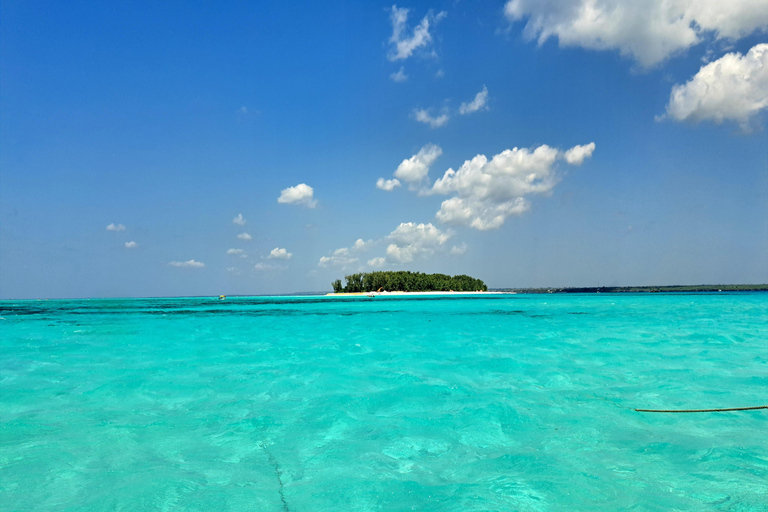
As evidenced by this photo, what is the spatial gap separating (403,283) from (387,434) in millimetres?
156638

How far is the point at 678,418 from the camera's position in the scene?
7773mm

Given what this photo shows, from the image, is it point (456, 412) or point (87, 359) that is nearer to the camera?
point (456, 412)

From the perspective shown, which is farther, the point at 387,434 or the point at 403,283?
the point at 403,283

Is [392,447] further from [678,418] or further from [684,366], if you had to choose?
[684,366]

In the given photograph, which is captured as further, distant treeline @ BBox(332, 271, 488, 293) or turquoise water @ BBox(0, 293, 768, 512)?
distant treeline @ BBox(332, 271, 488, 293)

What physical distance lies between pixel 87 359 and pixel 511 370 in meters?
15.4

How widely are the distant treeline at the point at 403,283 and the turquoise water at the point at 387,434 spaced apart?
465 feet

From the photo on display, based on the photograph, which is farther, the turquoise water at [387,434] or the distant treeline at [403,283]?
the distant treeline at [403,283]

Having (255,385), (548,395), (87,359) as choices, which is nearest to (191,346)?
(87,359)

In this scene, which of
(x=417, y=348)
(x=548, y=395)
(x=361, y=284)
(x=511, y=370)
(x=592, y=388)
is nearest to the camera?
(x=548, y=395)

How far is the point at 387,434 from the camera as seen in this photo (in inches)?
280

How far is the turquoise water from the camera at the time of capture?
16.4ft

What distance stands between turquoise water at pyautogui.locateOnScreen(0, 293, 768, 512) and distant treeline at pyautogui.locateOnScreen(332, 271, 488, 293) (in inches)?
5583

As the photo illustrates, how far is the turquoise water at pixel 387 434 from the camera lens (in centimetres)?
501
